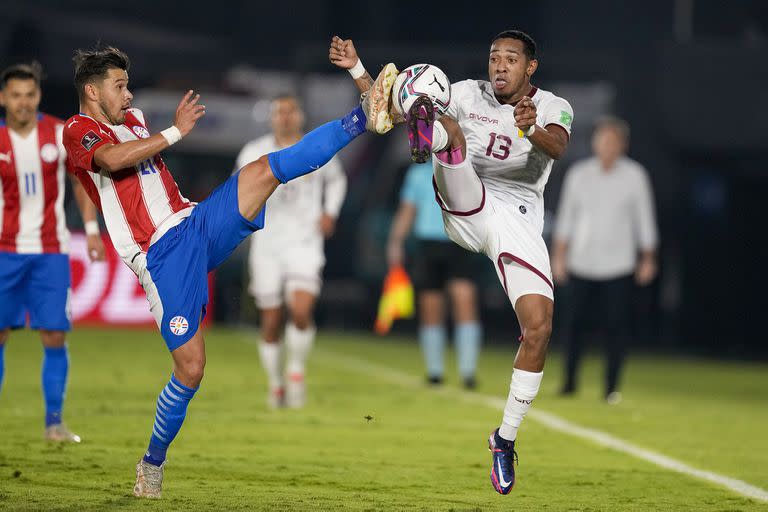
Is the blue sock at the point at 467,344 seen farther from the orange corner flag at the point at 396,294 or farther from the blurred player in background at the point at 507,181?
the blurred player in background at the point at 507,181

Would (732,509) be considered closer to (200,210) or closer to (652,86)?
(200,210)

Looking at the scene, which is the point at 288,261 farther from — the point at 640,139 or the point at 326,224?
the point at 640,139

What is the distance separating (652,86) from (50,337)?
12128 mm

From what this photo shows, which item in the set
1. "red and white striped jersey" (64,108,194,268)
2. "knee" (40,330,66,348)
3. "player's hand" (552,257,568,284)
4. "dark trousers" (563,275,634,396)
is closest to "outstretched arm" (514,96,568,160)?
"red and white striped jersey" (64,108,194,268)

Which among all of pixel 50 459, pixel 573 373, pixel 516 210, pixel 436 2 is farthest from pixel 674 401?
pixel 436 2

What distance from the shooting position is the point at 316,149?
6.21 meters

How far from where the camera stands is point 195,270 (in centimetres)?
619

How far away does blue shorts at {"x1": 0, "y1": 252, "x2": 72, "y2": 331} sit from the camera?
7.80 meters

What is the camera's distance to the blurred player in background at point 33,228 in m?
7.83

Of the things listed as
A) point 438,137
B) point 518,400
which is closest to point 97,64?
→ point 438,137

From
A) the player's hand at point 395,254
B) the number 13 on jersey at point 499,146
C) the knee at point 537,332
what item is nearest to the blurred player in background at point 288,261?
the player's hand at point 395,254

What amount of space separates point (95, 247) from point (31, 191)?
1.59 feet

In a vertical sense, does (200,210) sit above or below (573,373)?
above

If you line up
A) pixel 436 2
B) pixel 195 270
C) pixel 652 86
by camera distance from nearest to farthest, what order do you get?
pixel 195 270
pixel 652 86
pixel 436 2
